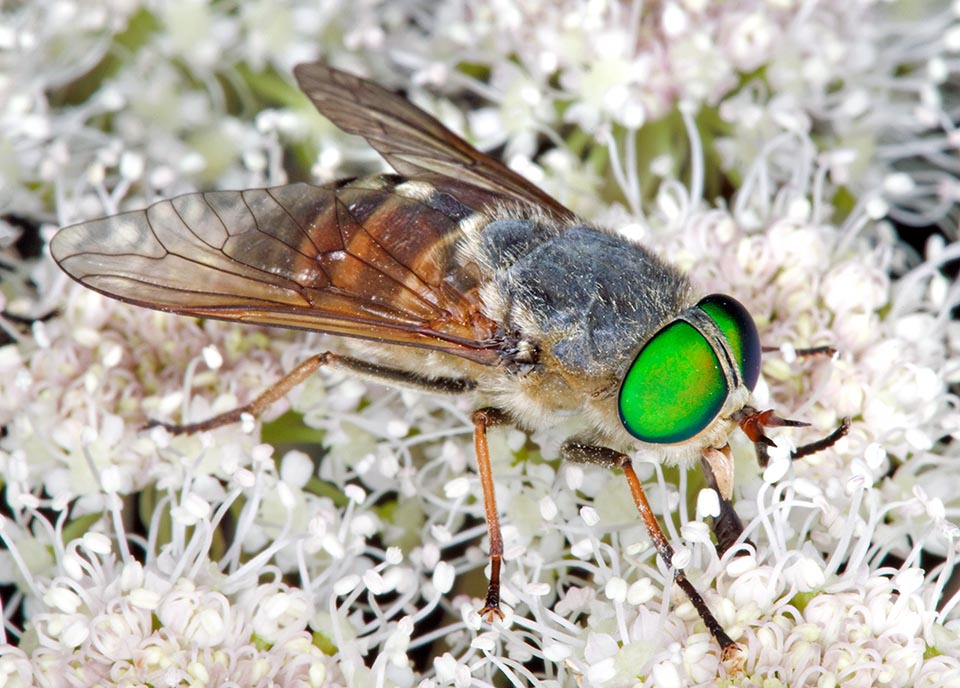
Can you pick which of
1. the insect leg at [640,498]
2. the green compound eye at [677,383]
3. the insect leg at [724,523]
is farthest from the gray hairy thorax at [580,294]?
the insect leg at [724,523]

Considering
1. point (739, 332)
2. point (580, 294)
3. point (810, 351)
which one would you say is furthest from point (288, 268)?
point (810, 351)

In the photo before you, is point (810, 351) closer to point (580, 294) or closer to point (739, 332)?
point (739, 332)

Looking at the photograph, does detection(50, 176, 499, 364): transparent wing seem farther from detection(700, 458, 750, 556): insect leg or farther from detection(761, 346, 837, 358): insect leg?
detection(761, 346, 837, 358): insect leg

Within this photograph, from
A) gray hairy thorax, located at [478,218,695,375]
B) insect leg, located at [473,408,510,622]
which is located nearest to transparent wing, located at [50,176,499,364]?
gray hairy thorax, located at [478,218,695,375]

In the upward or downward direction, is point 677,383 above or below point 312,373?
A: above

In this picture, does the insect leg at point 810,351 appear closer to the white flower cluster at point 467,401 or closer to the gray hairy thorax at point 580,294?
the white flower cluster at point 467,401
